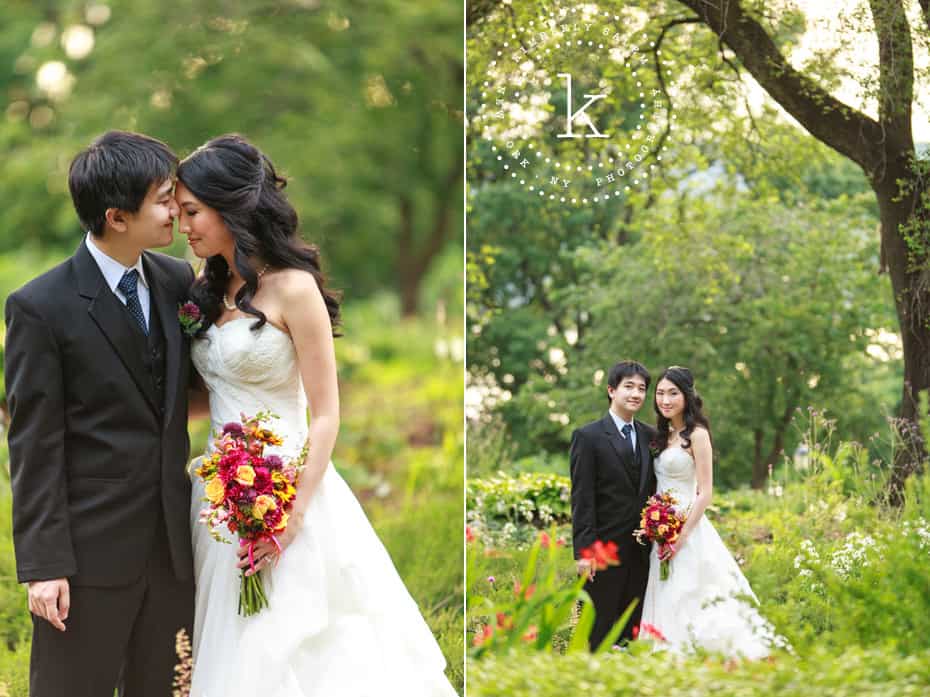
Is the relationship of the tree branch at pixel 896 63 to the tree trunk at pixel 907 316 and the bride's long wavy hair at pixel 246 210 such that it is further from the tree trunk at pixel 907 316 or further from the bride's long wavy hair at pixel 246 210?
the bride's long wavy hair at pixel 246 210

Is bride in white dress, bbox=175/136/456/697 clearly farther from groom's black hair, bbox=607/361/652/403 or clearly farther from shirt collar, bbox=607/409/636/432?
groom's black hair, bbox=607/361/652/403

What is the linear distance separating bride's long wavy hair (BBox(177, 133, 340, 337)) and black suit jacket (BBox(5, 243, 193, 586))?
9.4 inches

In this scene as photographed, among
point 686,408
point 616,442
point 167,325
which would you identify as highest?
point 167,325

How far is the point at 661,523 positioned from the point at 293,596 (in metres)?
1.38

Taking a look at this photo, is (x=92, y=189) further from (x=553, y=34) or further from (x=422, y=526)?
(x=422, y=526)

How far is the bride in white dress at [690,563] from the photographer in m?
3.90

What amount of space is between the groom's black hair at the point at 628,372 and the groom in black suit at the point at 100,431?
1703 millimetres

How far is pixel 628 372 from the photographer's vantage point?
13.8ft

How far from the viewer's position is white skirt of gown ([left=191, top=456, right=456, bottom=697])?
10.3 ft

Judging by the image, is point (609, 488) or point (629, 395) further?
point (629, 395)

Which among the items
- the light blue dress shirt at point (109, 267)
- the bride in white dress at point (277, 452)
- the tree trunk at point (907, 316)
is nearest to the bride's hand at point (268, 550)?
the bride in white dress at point (277, 452)

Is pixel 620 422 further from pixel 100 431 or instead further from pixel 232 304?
pixel 100 431

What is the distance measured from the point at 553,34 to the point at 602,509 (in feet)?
6.39

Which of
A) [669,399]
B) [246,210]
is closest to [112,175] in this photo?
[246,210]
